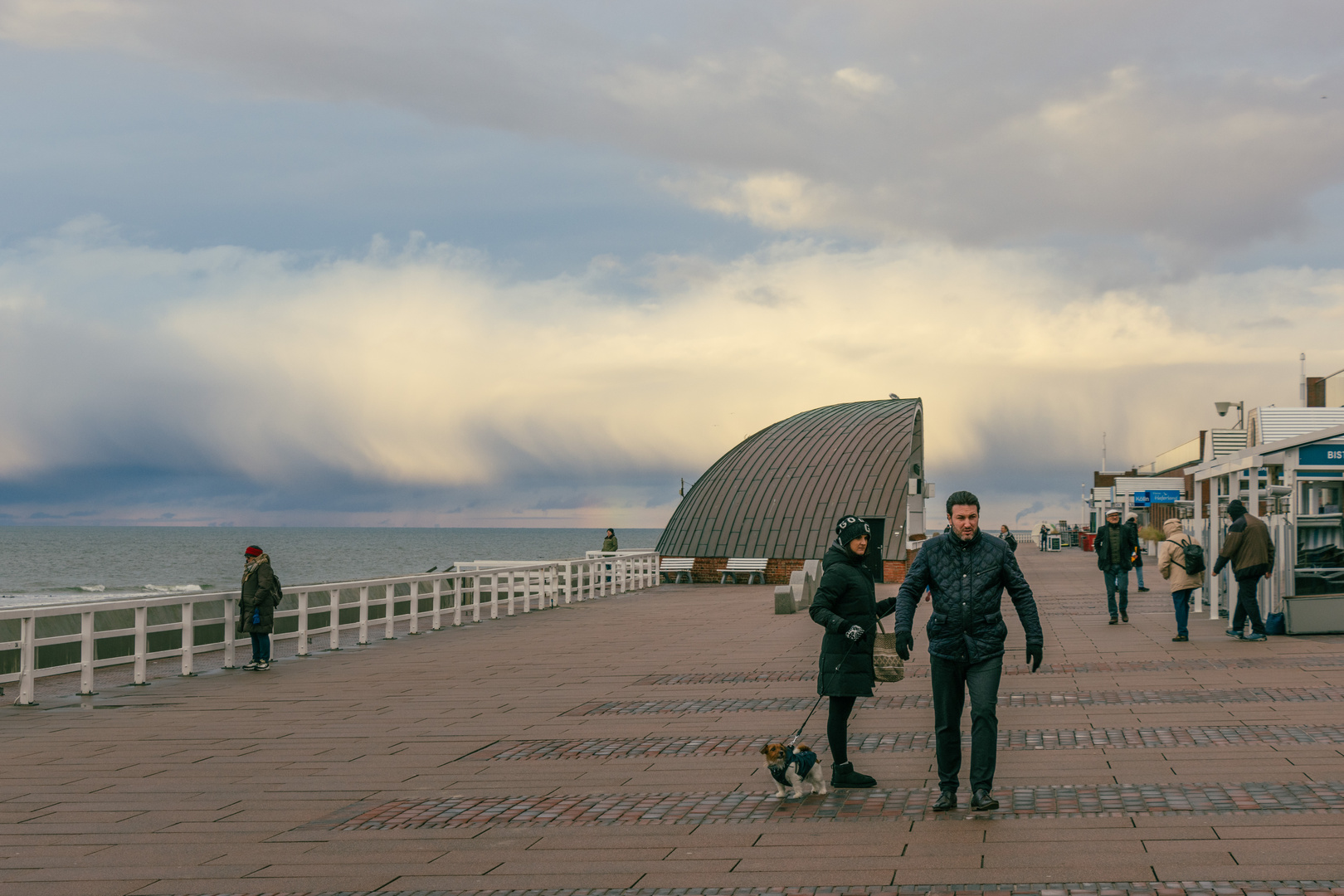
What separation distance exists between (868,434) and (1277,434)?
20.2 meters

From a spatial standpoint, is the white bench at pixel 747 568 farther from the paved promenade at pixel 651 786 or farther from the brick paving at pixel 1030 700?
the brick paving at pixel 1030 700

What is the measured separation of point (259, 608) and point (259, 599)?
0.34ft

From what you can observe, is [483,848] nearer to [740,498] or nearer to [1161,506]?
[740,498]

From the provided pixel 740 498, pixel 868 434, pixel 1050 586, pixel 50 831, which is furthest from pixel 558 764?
pixel 868 434

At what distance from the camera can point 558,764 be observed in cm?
803

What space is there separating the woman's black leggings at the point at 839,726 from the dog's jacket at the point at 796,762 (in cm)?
41

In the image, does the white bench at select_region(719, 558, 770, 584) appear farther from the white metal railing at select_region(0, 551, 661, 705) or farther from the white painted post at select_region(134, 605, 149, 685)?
the white painted post at select_region(134, 605, 149, 685)

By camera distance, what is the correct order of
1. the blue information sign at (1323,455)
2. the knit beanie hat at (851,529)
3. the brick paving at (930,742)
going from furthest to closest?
the blue information sign at (1323,455) < the brick paving at (930,742) < the knit beanie hat at (851,529)

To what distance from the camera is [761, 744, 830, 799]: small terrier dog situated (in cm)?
A: 654

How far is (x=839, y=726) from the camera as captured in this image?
7125 mm

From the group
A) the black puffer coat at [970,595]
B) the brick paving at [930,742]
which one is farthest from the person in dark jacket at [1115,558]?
the black puffer coat at [970,595]

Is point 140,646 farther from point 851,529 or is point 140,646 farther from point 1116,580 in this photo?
point 1116,580

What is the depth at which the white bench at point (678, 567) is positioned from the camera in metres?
37.8

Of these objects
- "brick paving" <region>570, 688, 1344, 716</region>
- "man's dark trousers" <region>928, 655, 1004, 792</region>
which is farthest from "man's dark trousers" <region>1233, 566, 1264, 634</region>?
"man's dark trousers" <region>928, 655, 1004, 792</region>
